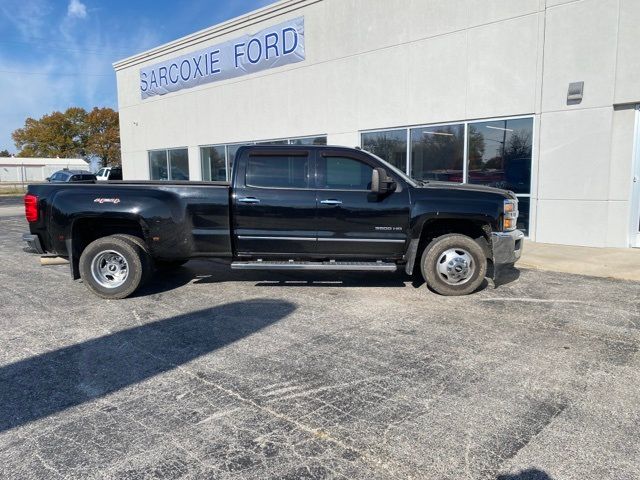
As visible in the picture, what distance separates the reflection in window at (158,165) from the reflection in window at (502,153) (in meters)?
13.6

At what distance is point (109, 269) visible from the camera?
633 centimetres

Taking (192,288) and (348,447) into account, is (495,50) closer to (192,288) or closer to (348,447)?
(192,288)

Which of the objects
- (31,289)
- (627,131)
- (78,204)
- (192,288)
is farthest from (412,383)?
(627,131)

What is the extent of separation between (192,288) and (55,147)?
83.9 m

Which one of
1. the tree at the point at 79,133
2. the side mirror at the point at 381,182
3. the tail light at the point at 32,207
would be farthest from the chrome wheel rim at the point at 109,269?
the tree at the point at 79,133

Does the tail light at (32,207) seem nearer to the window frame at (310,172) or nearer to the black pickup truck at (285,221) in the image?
the black pickup truck at (285,221)

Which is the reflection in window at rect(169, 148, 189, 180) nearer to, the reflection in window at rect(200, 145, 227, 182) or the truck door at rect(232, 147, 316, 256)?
the reflection in window at rect(200, 145, 227, 182)

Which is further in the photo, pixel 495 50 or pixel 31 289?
pixel 495 50

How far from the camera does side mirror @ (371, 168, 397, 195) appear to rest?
19.9 ft

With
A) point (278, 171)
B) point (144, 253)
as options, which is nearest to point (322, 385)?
point (278, 171)

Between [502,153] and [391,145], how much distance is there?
300 centimetres

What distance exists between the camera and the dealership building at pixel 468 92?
30.9ft

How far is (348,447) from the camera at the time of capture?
2.90 meters

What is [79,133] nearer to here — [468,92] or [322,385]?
[468,92]
